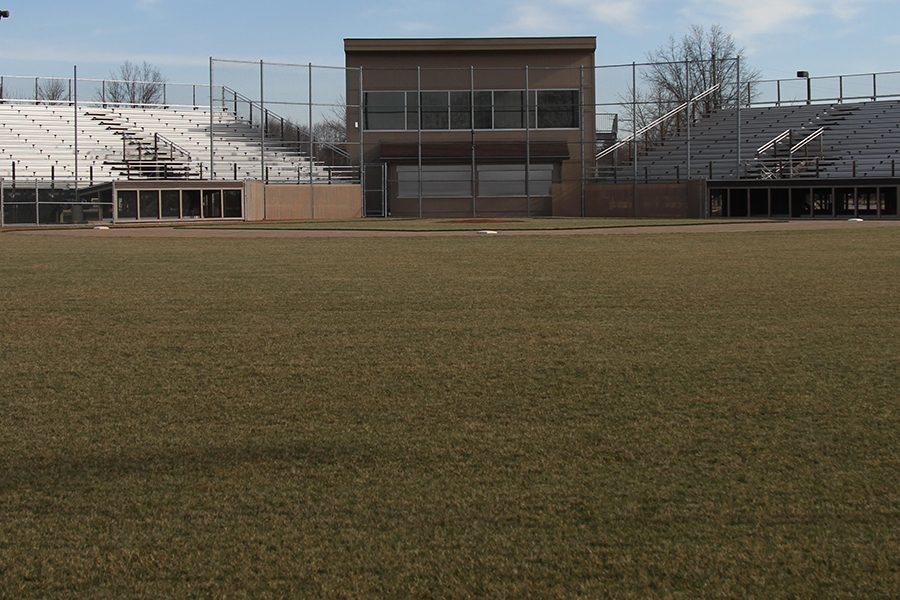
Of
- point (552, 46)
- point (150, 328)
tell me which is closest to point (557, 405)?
point (150, 328)

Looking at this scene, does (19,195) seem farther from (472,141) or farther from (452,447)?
(452,447)

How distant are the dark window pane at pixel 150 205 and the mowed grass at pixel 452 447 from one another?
3310cm

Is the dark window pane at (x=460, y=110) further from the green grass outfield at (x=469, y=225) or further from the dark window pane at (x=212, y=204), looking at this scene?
the green grass outfield at (x=469, y=225)

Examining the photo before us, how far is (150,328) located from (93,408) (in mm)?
3230

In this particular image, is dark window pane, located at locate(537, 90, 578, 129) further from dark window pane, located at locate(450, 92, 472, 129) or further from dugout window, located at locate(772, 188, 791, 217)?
dugout window, located at locate(772, 188, 791, 217)

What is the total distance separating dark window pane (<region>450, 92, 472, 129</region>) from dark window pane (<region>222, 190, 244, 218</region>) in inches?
479

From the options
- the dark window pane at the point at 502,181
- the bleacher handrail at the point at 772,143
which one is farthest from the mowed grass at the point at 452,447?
the dark window pane at the point at 502,181

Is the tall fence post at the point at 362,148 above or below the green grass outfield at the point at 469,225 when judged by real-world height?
above

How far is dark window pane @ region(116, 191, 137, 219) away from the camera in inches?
1671

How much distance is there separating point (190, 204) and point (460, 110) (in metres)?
15.1

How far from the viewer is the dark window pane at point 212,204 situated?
45.7 m

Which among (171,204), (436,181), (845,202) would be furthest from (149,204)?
(845,202)

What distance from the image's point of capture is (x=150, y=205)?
143 feet

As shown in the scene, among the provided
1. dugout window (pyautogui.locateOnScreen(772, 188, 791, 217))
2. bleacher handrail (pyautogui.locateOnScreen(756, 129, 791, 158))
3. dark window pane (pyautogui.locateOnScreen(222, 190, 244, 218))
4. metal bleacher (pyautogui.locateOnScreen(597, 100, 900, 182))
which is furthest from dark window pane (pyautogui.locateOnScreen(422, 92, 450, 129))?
dugout window (pyautogui.locateOnScreen(772, 188, 791, 217))
